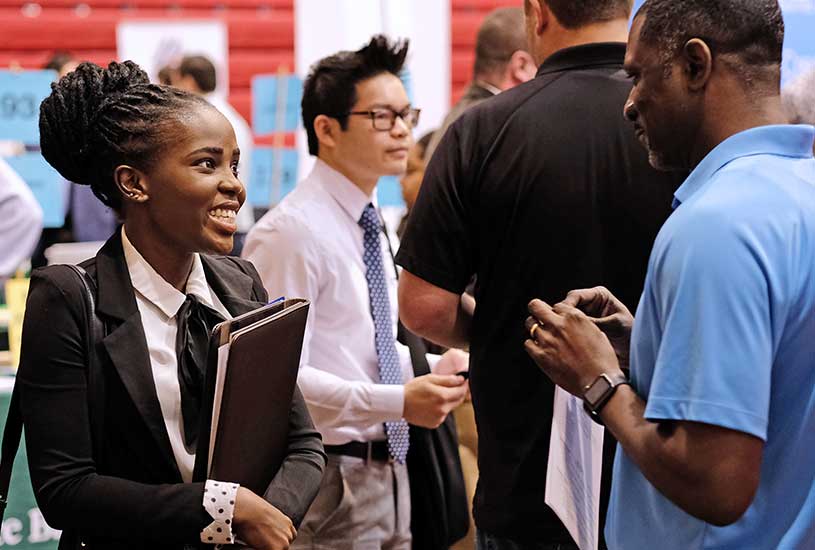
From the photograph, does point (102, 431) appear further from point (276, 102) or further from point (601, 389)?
point (276, 102)

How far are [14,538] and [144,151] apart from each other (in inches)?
80.3

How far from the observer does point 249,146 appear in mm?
6766

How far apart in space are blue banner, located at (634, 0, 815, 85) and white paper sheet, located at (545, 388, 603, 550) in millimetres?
1065

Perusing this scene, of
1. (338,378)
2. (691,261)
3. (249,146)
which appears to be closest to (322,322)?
(338,378)

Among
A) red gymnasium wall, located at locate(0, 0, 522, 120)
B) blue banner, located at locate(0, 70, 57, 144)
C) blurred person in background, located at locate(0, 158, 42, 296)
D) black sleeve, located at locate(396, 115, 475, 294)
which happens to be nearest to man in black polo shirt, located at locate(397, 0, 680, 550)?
black sleeve, located at locate(396, 115, 475, 294)

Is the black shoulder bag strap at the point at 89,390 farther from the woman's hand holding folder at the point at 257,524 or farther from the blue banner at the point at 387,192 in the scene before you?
the blue banner at the point at 387,192

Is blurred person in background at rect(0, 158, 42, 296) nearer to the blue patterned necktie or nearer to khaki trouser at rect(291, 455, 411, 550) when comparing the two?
the blue patterned necktie

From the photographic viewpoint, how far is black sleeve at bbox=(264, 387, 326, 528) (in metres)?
1.73

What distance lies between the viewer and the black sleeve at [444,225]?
86.1 inches

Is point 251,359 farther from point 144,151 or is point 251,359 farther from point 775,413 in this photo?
point 775,413

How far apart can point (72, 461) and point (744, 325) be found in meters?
0.93

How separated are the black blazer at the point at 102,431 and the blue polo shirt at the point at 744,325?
24.5 inches

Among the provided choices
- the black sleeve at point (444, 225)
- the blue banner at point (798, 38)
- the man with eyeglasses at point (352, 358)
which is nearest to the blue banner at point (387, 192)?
the man with eyeglasses at point (352, 358)

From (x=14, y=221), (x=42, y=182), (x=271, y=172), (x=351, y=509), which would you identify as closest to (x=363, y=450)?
(x=351, y=509)
